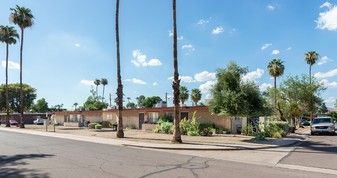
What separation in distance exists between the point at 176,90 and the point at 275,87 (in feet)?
103

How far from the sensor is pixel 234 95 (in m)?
20.9

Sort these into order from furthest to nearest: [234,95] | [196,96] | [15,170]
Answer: [196,96], [234,95], [15,170]

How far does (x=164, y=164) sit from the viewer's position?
1147 centimetres

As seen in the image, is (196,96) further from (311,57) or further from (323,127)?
(323,127)

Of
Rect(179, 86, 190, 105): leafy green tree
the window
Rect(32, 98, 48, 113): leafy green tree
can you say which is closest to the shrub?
the window

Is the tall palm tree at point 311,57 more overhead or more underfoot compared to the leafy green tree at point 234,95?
more overhead

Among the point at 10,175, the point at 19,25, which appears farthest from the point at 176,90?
the point at 19,25

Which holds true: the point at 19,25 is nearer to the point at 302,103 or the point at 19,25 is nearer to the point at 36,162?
the point at 36,162

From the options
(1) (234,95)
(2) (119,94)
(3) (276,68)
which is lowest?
(1) (234,95)

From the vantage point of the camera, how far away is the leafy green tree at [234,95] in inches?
822

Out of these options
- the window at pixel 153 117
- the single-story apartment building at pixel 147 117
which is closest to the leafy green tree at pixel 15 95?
the single-story apartment building at pixel 147 117

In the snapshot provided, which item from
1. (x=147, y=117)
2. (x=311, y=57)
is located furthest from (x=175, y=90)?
(x=311, y=57)

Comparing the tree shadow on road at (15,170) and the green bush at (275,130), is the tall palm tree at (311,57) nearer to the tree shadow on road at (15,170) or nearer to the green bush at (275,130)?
the green bush at (275,130)

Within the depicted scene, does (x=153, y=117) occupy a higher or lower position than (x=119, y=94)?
lower
